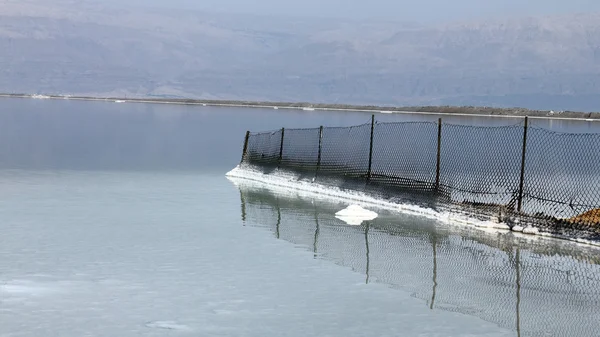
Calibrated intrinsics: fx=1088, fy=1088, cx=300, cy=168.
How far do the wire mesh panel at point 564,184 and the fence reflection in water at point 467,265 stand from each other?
224cm

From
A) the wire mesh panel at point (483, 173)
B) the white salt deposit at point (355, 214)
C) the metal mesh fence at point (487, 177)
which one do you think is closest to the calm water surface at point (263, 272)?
the white salt deposit at point (355, 214)

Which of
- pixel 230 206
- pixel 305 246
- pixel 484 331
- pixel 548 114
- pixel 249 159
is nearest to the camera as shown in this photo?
pixel 484 331

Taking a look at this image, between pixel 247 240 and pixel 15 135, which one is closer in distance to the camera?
pixel 247 240

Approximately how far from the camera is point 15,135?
69312 millimetres

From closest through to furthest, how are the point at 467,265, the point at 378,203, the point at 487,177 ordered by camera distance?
the point at 467,265
the point at 378,203
the point at 487,177

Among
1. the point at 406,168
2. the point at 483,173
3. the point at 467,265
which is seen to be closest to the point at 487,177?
the point at 483,173

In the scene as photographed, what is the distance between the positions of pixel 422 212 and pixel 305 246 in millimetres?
6298

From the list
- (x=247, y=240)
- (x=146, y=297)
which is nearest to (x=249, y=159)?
(x=247, y=240)

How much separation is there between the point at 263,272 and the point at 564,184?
69.9 feet

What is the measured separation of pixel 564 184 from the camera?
120 ft

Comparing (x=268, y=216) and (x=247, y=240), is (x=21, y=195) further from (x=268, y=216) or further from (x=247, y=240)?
(x=247, y=240)

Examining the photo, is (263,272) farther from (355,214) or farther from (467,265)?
(355,214)

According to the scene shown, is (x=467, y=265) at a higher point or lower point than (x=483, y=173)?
higher

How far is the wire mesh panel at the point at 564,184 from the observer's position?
997 inches
